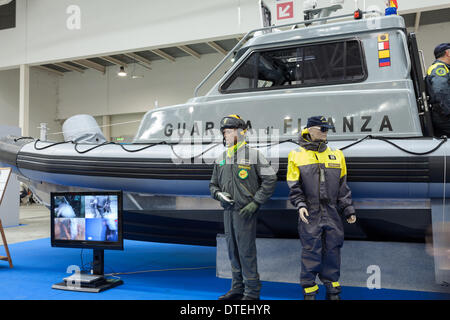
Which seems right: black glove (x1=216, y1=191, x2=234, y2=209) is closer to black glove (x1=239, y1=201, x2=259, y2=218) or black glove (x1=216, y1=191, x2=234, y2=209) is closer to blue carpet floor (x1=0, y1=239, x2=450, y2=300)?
black glove (x1=239, y1=201, x2=259, y2=218)

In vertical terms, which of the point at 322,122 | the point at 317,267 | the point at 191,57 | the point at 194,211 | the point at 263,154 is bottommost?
the point at 317,267

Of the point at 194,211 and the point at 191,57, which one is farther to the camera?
the point at 191,57

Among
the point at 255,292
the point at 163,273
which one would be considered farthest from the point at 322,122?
the point at 163,273

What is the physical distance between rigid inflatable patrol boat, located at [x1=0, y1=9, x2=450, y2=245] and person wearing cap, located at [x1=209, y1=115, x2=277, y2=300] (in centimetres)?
16

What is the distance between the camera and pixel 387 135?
2404 mm

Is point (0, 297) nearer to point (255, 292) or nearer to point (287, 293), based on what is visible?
point (255, 292)

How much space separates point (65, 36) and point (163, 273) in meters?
7.09

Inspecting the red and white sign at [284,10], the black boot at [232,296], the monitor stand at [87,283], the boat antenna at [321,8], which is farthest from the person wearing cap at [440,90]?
the red and white sign at [284,10]

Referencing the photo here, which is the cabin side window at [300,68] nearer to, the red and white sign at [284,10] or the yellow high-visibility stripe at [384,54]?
the yellow high-visibility stripe at [384,54]

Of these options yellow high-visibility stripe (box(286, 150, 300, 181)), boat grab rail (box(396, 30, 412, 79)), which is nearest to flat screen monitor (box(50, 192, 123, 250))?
yellow high-visibility stripe (box(286, 150, 300, 181))

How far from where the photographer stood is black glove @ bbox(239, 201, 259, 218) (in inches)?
86.1

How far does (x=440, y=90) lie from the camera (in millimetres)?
2385
